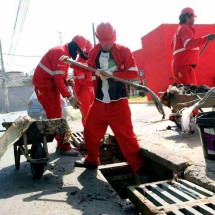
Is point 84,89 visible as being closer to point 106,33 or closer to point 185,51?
point 185,51

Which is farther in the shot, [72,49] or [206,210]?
[72,49]

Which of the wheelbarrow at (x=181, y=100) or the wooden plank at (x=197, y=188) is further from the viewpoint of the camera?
the wheelbarrow at (x=181, y=100)

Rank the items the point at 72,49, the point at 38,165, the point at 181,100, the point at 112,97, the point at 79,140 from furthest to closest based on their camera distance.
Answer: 1. the point at 79,140
2. the point at 181,100
3. the point at 72,49
4. the point at 38,165
5. the point at 112,97

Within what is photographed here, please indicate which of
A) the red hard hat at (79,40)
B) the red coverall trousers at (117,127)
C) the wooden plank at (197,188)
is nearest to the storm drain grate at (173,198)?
the wooden plank at (197,188)

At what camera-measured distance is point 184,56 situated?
6.28 m

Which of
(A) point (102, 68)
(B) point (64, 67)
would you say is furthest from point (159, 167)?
(B) point (64, 67)

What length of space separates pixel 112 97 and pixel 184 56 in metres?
2.82

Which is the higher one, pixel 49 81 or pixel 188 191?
pixel 49 81

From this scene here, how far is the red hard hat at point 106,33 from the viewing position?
3.92 m

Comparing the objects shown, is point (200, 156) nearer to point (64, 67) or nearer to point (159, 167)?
point (159, 167)

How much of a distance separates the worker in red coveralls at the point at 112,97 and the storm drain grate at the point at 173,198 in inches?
33.2

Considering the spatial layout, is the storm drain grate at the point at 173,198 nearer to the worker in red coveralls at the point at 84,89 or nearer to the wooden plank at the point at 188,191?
the wooden plank at the point at 188,191

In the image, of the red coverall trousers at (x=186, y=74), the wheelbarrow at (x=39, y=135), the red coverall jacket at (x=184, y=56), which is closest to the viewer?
the wheelbarrow at (x=39, y=135)

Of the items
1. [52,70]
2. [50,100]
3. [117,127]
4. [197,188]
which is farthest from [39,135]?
[197,188]
